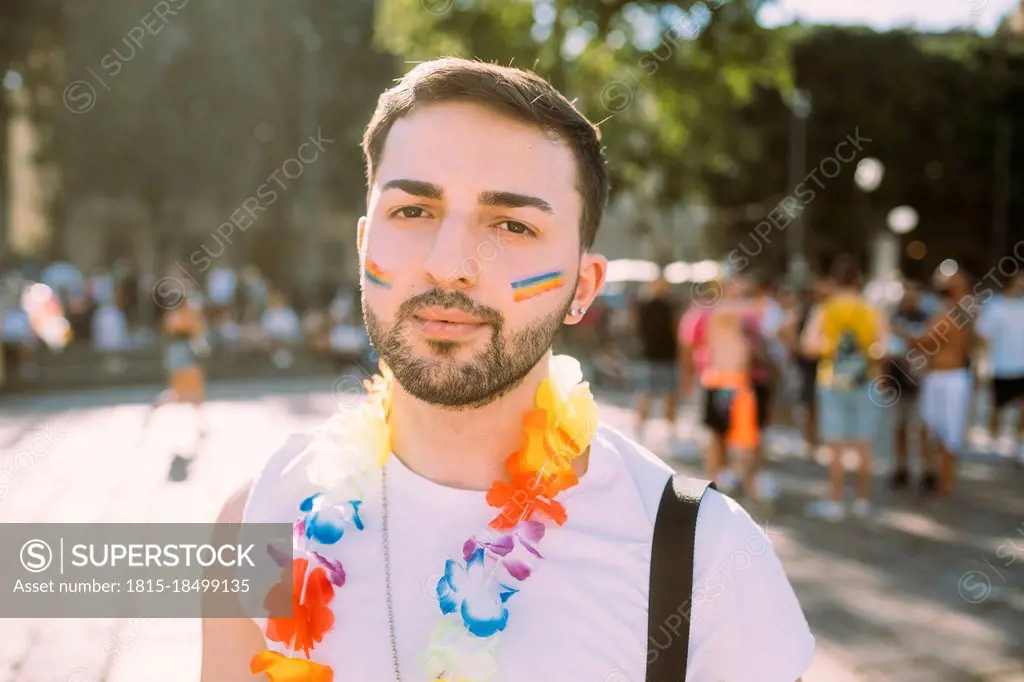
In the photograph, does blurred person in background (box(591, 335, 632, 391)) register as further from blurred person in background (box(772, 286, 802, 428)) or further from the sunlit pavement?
the sunlit pavement

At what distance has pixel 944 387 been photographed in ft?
26.3

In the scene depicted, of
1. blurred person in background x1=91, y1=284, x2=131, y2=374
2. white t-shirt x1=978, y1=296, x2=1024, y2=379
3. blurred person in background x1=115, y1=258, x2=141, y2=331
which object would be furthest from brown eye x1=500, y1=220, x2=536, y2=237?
blurred person in background x1=115, y1=258, x2=141, y2=331

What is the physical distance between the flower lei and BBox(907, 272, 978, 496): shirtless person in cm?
694

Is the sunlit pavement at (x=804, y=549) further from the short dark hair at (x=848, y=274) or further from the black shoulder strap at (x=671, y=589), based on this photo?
the short dark hair at (x=848, y=274)

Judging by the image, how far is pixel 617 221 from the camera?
50.6m

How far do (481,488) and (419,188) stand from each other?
1.84 ft

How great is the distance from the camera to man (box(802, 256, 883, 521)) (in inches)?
281

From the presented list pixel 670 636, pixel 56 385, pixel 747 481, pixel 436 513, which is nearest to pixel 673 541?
pixel 670 636

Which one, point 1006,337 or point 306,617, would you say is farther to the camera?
point 1006,337

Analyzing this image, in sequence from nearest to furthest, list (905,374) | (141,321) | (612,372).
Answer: (905,374), (612,372), (141,321)

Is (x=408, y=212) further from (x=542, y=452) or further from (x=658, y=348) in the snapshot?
(x=658, y=348)

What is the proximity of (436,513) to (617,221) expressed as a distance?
163 ft

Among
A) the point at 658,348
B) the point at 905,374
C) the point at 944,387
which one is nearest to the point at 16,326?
the point at 658,348

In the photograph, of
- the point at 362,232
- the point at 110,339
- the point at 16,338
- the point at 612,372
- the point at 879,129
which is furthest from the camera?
the point at 879,129
